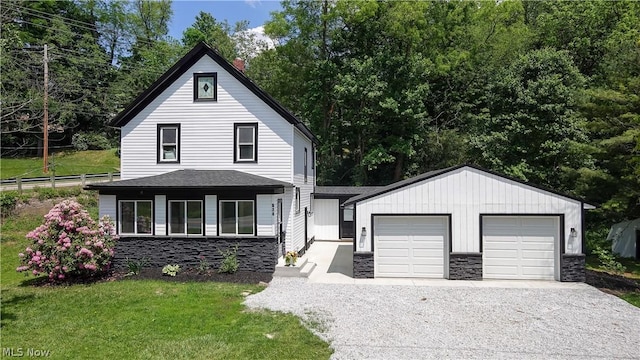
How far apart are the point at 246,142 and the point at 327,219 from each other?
857 cm

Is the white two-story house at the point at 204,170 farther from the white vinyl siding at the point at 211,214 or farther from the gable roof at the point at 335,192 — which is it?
the gable roof at the point at 335,192

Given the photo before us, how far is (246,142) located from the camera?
15.1 m

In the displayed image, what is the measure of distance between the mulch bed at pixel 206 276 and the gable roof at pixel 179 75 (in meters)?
6.09

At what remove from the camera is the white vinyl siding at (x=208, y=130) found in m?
14.9

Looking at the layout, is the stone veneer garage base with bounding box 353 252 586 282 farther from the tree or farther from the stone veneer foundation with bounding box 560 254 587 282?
the tree

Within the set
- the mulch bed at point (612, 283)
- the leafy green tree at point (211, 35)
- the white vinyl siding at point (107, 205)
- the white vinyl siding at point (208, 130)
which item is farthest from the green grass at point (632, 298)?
the leafy green tree at point (211, 35)

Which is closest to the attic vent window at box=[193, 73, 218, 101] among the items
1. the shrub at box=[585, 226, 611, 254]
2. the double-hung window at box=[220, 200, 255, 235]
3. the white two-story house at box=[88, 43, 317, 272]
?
the white two-story house at box=[88, 43, 317, 272]

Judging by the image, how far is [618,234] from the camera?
1725 cm

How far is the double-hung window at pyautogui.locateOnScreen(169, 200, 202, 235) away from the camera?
13.7 m

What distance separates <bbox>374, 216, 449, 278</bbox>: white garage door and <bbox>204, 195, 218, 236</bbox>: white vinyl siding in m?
5.80

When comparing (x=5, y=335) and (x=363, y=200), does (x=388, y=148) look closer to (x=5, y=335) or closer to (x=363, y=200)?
(x=363, y=200)

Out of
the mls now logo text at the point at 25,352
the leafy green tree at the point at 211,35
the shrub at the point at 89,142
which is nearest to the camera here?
the mls now logo text at the point at 25,352

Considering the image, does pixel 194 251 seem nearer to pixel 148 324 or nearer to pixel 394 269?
pixel 148 324

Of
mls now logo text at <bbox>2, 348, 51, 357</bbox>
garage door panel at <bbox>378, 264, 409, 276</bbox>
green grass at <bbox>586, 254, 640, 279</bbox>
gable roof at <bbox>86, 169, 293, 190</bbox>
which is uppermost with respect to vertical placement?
gable roof at <bbox>86, 169, 293, 190</bbox>
